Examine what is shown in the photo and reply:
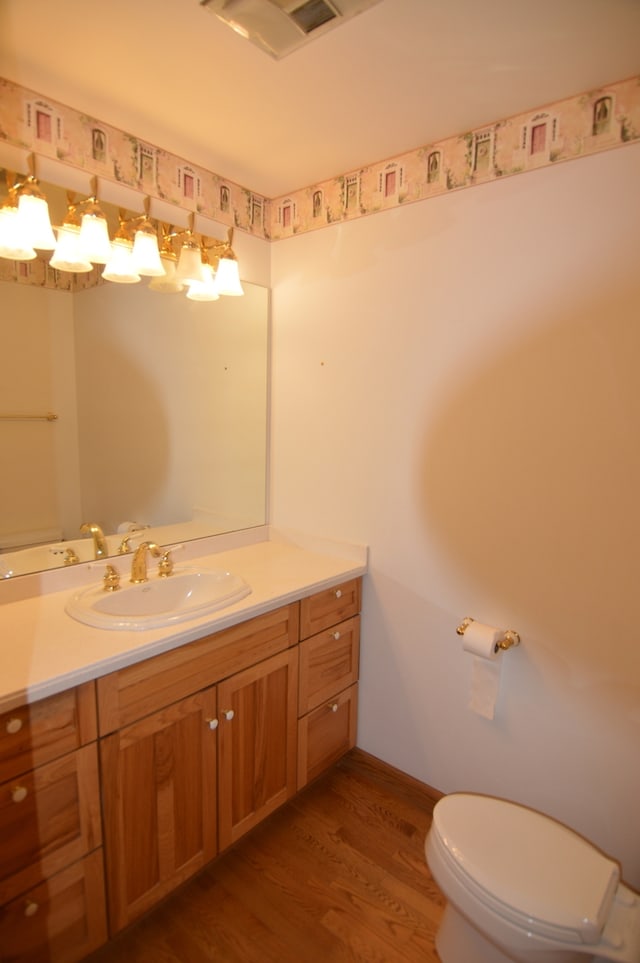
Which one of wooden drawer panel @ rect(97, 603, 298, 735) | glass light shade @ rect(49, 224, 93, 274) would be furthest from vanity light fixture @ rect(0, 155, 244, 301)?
wooden drawer panel @ rect(97, 603, 298, 735)

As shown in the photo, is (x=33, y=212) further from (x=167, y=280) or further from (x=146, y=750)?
(x=146, y=750)

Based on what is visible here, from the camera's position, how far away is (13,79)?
135cm

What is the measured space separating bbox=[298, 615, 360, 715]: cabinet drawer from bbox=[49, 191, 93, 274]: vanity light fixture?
4.75 feet

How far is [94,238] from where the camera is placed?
1497 mm

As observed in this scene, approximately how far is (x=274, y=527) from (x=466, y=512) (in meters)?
0.95

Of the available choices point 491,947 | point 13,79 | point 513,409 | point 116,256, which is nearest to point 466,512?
point 513,409

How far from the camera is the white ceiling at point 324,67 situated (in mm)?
1115

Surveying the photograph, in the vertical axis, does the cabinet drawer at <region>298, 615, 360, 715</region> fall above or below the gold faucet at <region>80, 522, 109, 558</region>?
below

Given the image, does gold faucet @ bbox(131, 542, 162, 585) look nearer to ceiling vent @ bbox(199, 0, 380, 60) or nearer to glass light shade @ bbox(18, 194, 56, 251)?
glass light shade @ bbox(18, 194, 56, 251)

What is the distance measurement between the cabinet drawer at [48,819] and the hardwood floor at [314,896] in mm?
414

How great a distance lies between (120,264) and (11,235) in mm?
304

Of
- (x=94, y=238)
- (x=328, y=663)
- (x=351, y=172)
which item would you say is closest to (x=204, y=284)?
(x=94, y=238)

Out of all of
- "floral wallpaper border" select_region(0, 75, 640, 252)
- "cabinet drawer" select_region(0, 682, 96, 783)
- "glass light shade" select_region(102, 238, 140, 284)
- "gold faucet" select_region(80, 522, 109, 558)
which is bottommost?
"cabinet drawer" select_region(0, 682, 96, 783)

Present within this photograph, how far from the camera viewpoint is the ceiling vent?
108cm
